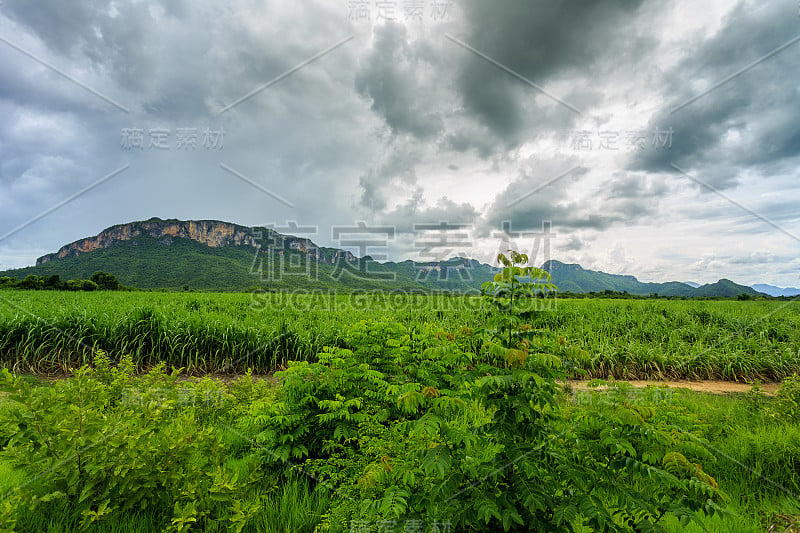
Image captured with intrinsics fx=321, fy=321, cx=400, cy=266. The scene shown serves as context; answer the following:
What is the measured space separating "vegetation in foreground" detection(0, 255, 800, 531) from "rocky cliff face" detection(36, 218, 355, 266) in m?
94.9

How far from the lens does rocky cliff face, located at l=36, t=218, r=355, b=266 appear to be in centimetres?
10400

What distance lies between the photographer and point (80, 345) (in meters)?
7.93

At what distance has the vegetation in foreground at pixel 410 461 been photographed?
202cm

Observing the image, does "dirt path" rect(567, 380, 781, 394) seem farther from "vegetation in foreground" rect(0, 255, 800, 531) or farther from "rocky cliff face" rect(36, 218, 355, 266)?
"rocky cliff face" rect(36, 218, 355, 266)

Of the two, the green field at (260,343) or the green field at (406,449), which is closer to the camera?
the green field at (406,449)

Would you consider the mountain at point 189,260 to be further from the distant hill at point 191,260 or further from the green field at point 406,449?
Result: the green field at point 406,449

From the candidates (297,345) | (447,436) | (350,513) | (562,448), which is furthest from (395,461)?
(297,345)

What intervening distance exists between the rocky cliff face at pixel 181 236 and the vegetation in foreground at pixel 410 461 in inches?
3735

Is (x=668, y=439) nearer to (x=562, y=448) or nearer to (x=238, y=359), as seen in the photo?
(x=562, y=448)

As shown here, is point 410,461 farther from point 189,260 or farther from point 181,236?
point 181,236

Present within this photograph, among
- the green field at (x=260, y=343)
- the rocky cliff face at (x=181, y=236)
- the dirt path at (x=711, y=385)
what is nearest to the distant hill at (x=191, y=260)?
the rocky cliff face at (x=181, y=236)

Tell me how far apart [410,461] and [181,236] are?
135 metres

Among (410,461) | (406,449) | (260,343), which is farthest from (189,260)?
(410,461)

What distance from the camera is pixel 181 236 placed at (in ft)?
371
